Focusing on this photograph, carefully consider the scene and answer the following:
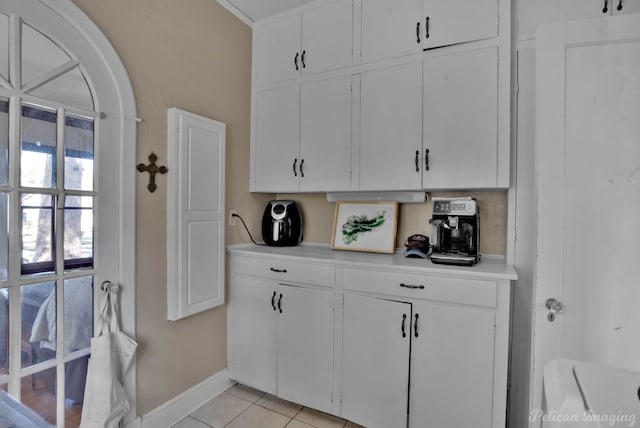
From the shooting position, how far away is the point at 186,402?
6.50 ft

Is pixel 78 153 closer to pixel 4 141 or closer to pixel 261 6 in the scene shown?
pixel 4 141

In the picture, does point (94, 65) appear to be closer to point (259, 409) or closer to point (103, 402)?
point (103, 402)

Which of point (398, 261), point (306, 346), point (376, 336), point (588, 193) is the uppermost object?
point (588, 193)

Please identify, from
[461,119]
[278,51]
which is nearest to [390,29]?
[461,119]

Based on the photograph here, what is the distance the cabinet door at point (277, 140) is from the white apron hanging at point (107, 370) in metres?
1.25

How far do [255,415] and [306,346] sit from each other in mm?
555

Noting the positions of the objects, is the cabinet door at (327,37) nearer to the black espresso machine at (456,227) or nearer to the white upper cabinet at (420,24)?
the white upper cabinet at (420,24)

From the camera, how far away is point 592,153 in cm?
133

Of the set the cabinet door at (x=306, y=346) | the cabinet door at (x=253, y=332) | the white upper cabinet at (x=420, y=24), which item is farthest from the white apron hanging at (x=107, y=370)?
the white upper cabinet at (x=420, y=24)

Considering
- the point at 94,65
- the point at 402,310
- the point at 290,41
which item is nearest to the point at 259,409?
the point at 402,310

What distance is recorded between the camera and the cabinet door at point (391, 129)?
1909 millimetres

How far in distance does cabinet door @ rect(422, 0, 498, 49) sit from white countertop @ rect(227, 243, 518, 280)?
128cm

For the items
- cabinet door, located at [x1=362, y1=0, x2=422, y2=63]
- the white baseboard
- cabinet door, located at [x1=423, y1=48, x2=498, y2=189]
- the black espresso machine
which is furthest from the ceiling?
the white baseboard

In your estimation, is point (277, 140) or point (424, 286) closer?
point (424, 286)
